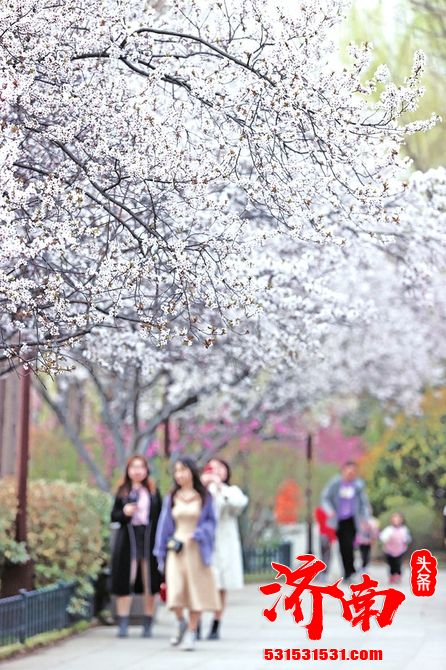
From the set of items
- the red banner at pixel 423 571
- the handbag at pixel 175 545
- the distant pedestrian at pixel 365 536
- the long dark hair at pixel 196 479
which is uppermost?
the distant pedestrian at pixel 365 536

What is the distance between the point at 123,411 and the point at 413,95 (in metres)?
14.2

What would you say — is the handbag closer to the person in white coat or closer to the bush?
the person in white coat

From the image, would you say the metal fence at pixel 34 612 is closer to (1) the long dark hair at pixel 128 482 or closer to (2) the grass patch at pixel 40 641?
(2) the grass patch at pixel 40 641

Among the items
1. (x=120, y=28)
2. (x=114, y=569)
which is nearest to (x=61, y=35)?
(x=120, y=28)

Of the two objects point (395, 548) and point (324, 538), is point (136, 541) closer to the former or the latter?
point (395, 548)

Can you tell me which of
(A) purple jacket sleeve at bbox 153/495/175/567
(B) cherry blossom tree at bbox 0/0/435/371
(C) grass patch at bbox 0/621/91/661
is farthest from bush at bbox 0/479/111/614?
(B) cherry blossom tree at bbox 0/0/435/371

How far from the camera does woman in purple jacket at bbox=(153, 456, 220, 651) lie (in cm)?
1507

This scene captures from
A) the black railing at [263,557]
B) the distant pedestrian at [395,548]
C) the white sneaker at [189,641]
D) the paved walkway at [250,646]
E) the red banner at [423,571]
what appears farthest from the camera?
the black railing at [263,557]

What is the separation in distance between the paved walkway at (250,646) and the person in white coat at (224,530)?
58 centimetres

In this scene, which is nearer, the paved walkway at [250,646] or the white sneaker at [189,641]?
the paved walkway at [250,646]

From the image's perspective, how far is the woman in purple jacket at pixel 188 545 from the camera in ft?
49.4

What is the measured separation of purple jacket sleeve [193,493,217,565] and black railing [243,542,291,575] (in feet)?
41.3

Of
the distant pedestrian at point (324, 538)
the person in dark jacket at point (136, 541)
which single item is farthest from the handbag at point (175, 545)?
the distant pedestrian at point (324, 538)

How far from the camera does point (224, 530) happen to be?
16.1 meters
